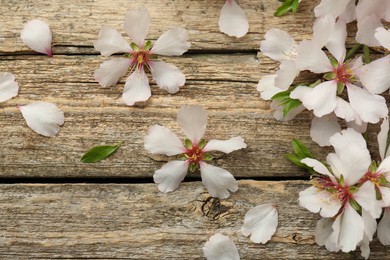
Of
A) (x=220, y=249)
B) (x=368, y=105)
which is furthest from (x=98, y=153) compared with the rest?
(x=368, y=105)

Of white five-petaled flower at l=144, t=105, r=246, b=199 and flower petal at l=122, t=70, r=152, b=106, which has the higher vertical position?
flower petal at l=122, t=70, r=152, b=106

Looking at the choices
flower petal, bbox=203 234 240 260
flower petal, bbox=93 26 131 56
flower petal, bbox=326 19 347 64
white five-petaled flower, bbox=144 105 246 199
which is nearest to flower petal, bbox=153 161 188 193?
white five-petaled flower, bbox=144 105 246 199

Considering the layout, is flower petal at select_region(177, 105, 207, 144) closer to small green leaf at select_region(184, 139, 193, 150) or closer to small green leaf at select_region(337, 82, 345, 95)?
small green leaf at select_region(184, 139, 193, 150)

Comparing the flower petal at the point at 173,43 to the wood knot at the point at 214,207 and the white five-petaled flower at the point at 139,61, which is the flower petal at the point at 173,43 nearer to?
the white five-petaled flower at the point at 139,61

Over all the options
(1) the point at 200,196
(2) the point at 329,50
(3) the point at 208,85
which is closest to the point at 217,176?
(1) the point at 200,196

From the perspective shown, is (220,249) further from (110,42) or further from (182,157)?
(110,42)

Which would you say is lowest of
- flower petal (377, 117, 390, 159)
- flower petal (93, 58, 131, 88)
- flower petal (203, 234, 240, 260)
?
flower petal (203, 234, 240, 260)

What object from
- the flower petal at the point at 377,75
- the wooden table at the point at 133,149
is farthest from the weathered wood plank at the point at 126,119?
the flower petal at the point at 377,75

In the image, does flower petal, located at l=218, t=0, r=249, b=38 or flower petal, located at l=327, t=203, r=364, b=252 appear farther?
flower petal, located at l=218, t=0, r=249, b=38
